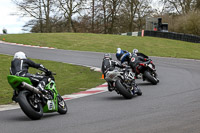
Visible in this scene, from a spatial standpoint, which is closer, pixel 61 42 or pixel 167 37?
pixel 61 42

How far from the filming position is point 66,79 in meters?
15.6

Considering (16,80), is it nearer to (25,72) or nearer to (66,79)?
(25,72)

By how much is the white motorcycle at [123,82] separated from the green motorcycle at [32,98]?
2580mm

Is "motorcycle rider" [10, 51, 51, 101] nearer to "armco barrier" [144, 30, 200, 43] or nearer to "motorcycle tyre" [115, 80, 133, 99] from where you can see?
"motorcycle tyre" [115, 80, 133, 99]

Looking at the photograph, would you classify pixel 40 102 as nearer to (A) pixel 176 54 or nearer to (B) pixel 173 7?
(A) pixel 176 54

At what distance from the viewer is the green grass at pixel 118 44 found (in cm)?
3019

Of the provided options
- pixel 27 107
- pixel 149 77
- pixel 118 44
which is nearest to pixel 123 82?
pixel 149 77

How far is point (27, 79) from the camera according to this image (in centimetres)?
708

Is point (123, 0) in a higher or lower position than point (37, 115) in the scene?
higher

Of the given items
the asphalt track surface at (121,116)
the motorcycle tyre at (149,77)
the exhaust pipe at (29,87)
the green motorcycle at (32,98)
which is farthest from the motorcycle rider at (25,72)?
the motorcycle tyre at (149,77)

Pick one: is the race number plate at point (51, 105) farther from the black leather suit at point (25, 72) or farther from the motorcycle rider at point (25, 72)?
the black leather suit at point (25, 72)

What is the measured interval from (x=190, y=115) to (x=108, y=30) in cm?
5405

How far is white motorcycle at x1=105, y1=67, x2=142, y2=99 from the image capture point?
9.89m

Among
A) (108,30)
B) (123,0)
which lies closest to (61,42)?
(123,0)
